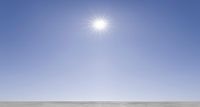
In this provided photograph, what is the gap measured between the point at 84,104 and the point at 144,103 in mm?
4659

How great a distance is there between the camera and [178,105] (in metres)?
25.3

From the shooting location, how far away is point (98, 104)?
2523 centimetres

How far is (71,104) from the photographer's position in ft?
83.8

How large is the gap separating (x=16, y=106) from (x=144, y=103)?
9.83 metres

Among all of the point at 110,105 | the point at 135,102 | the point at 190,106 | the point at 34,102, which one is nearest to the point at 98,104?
the point at 110,105

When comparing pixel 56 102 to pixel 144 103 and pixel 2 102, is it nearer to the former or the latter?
pixel 2 102

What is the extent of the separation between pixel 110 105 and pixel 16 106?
23.5 ft

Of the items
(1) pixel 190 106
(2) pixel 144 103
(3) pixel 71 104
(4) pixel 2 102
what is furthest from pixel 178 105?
(4) pixel 2 102

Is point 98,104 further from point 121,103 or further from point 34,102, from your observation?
point 34,102

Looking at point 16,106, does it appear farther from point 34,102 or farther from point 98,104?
point 98,104

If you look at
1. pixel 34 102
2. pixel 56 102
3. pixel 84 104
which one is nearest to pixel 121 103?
pixel 84 104

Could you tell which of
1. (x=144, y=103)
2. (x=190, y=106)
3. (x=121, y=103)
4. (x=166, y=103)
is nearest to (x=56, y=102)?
(x=121, y=103)

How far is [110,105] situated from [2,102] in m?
8.54

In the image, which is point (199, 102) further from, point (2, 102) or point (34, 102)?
point (2, 102)
